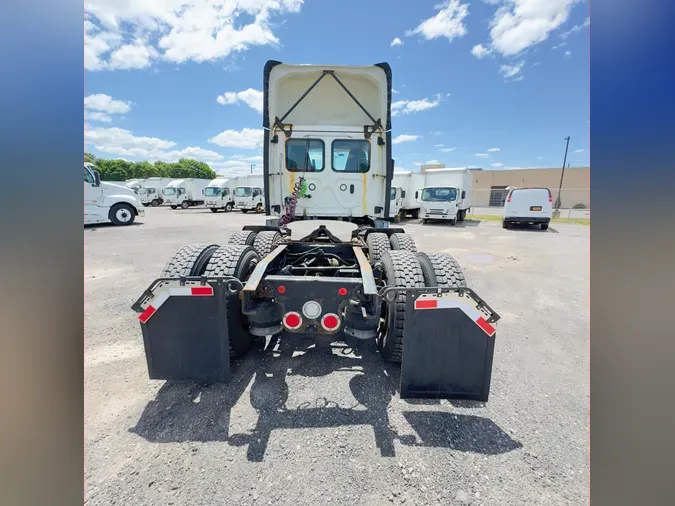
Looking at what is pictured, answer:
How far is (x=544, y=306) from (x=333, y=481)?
473 cm

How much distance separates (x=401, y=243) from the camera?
15.0ft

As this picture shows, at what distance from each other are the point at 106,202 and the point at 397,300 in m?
17.3

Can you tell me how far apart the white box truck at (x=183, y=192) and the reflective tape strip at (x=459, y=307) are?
1370 inches

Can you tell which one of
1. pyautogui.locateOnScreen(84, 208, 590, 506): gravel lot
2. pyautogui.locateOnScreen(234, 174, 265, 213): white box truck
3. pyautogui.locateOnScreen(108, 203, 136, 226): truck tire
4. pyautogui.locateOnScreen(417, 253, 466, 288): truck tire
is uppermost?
pyautogui.locateOnScreen(234, 174, 265, 213): white box truck

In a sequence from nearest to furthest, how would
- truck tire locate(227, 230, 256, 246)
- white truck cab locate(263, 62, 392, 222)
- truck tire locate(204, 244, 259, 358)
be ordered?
truck tire locate(204, 244, 259, 358) < truck tire locate(227, 230, 256, 246) < white truck cab locate(263, 62, 392, 222)

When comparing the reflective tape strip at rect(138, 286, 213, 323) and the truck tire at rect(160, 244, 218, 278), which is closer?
the reflective tape strip at rect(138, 286, 213, 323)

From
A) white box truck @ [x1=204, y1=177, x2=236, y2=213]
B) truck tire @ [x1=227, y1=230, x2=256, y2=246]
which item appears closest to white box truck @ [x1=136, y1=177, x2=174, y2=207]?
white box truck @ [x1=204, y1=177, x2=236, y2=213]

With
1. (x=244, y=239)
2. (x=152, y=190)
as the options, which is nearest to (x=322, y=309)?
(x=244, y=239)

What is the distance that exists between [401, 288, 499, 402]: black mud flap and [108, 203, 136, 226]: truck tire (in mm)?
17801

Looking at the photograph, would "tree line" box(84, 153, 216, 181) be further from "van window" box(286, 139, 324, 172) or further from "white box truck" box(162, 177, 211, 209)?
"van window" box(286, 139, 324, 172)

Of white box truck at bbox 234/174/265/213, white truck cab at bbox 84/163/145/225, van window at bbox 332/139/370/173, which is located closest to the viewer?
van window at bbox 332/139/370/173

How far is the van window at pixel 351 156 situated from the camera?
5105mm

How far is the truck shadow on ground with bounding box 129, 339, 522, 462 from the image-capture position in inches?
84.4
